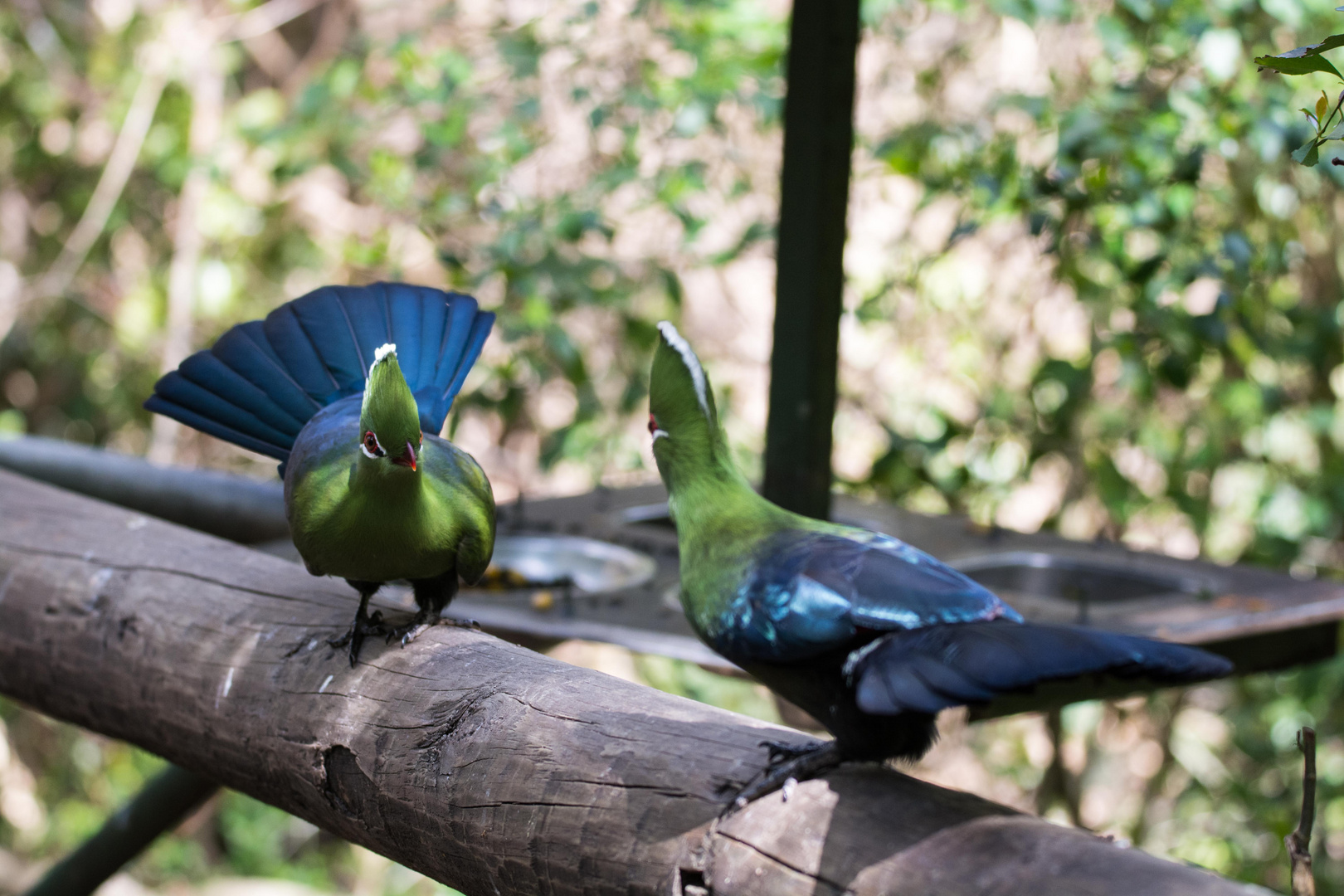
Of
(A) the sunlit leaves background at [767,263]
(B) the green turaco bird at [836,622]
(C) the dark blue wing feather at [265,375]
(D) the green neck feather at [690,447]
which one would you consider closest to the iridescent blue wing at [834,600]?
(B) the green turaco bird at [836,622]

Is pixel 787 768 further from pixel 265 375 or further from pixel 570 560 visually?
pixel 570 560

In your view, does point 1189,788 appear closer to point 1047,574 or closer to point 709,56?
point 1047,574

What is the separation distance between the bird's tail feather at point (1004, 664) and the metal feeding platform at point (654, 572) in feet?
3.23

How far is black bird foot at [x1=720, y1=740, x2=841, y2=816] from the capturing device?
1237mm

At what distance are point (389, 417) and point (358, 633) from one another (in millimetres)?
319

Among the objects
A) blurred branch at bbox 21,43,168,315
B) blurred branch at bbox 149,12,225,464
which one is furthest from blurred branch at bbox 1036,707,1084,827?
blurred branch at bbox 21,43,168,315

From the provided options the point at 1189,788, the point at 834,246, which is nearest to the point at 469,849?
the point at 834,246

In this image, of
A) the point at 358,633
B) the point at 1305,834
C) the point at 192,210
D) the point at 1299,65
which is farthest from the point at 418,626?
the point at 192,210

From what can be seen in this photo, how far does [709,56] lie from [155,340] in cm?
333

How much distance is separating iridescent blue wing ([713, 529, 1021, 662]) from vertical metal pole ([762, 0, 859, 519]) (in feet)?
3.80

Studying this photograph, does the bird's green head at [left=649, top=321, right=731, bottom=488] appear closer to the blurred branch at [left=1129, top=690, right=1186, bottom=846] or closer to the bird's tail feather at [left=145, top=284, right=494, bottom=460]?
the bird's tail feather at [left=145, top=284, right=494, bottom=460]

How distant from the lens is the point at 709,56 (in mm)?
4074

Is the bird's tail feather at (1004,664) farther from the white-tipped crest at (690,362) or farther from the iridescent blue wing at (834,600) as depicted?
the white-tipped crest at (690,362)

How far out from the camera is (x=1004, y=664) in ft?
3.49
